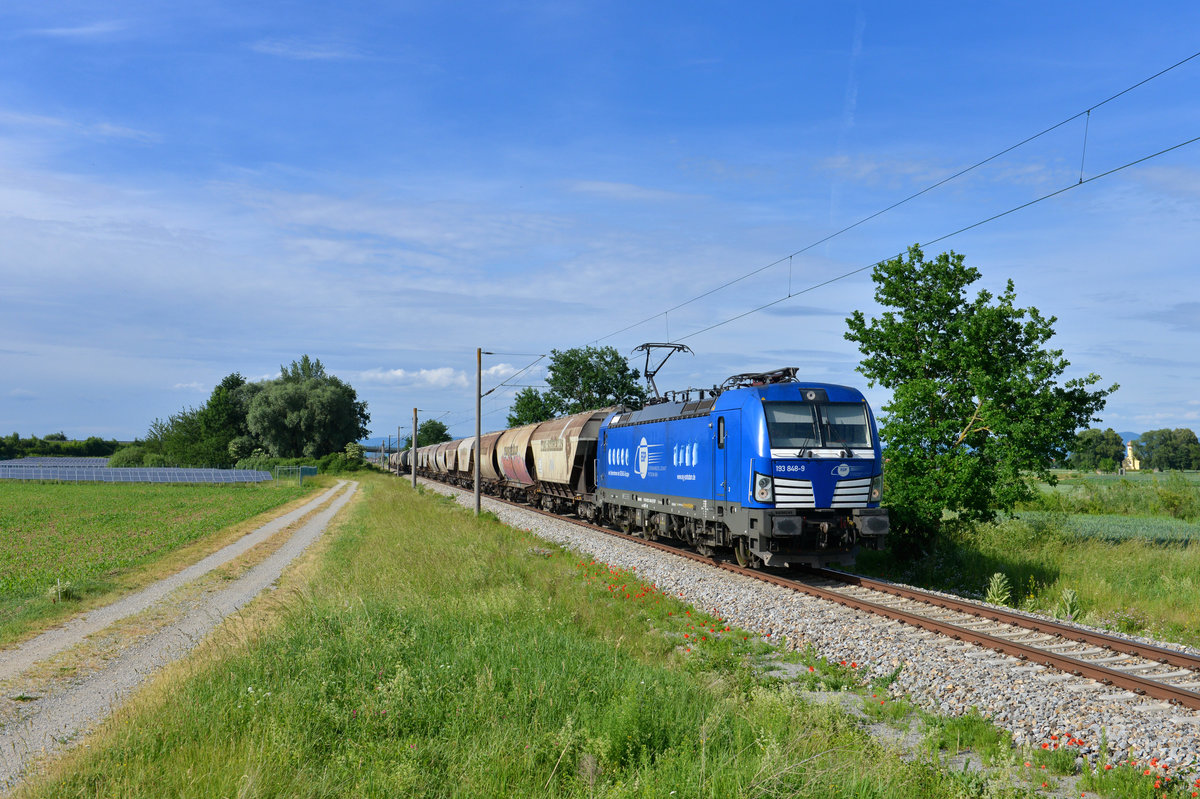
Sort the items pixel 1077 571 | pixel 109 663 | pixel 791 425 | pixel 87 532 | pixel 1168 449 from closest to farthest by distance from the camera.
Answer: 1. pixel 109 663
2. pixel 791 425
3. pixel 1077 571
4. pixel 87 532
5. pixel 1168 449

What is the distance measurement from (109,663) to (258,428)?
88.8m

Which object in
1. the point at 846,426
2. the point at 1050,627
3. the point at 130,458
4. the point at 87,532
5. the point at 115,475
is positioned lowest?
the point at 87,532

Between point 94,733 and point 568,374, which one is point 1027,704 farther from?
point 568,374

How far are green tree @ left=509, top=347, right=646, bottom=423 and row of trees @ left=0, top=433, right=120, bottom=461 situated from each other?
91616mm

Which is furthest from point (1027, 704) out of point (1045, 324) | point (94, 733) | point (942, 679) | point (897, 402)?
point (1045, 324)

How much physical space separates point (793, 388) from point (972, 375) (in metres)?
5.73

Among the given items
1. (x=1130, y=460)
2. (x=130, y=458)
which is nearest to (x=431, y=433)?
(x=130, y=458)

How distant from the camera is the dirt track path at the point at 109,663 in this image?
745 centimetres

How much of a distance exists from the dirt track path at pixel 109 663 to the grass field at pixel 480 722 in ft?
2.76

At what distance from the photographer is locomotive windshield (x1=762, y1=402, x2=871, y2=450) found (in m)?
14.5

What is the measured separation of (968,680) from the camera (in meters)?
8.44

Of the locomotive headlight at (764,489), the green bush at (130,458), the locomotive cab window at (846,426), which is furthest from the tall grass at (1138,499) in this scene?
the green bush at (130,458)

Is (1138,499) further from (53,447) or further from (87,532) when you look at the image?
(53,447)

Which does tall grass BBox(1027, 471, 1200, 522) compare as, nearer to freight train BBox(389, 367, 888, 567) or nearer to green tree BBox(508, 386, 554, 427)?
freight train BBox(389, 367, 888, 567)
